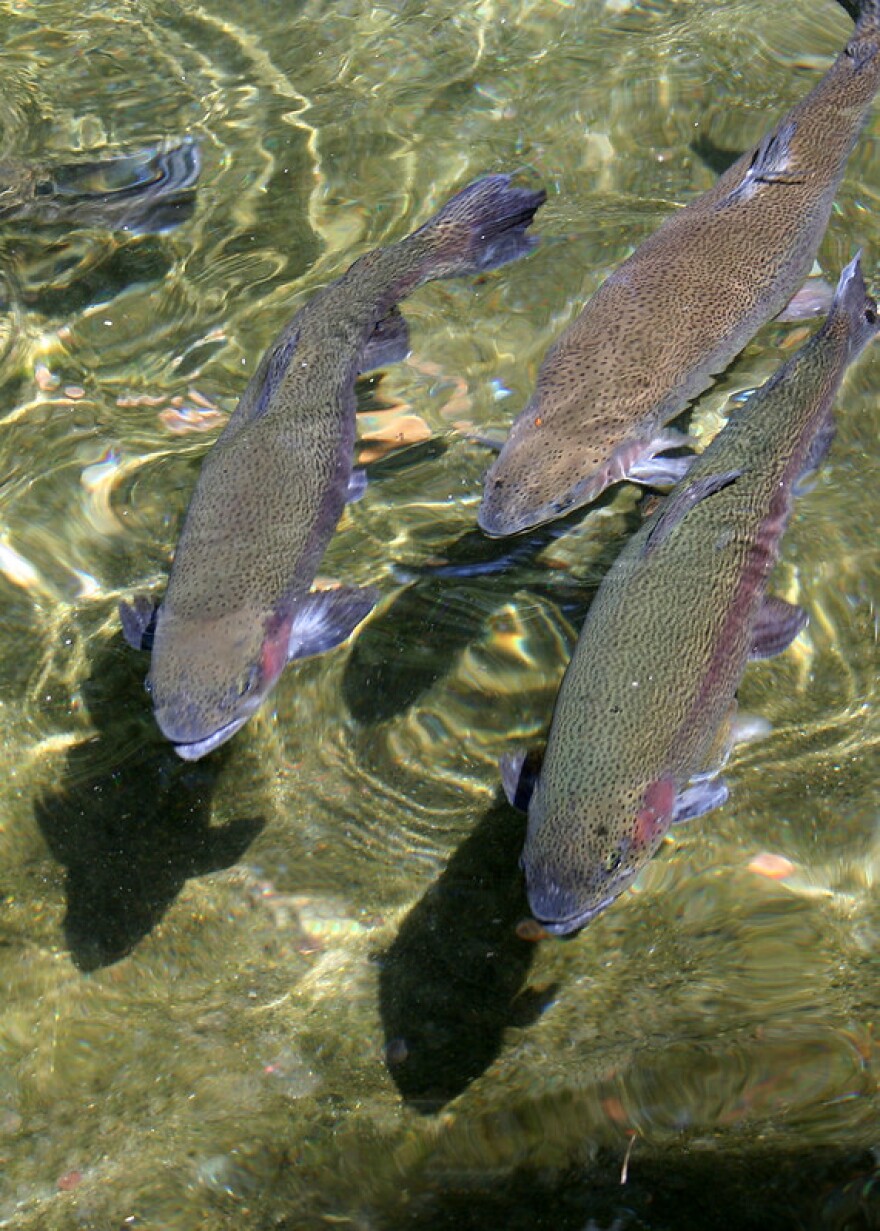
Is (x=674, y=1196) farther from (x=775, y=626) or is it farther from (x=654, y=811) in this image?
(x=775, y=626)

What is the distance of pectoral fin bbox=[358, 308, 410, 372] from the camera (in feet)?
14.1

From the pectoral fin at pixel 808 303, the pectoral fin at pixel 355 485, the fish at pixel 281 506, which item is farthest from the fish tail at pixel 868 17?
the pectoral fin at pixel 355 485

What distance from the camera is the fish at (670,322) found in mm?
3947

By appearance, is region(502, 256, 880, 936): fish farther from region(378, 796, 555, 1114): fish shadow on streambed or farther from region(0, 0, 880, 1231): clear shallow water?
region(378, 796, 555, 1114): fish shadow on streambed

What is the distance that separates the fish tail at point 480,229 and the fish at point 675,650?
51.0 inches

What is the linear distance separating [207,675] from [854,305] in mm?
2732

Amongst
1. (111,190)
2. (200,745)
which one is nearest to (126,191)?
(111,190)

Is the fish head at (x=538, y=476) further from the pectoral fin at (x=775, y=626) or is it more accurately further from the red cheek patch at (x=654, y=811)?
the red cheek patch at (x=654, y=811)

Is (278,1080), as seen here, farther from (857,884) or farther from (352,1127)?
(857,884)

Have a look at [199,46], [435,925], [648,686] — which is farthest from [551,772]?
[199,46]

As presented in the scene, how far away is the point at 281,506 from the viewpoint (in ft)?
11.9

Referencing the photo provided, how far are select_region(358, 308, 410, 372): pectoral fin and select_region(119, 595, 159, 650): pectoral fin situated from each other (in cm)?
136

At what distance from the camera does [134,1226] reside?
2867 mm

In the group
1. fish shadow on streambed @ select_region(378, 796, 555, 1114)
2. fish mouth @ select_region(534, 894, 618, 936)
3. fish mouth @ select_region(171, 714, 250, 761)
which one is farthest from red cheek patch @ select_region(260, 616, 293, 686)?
fish mouth @ select_region(534, 894, 618, 936)
